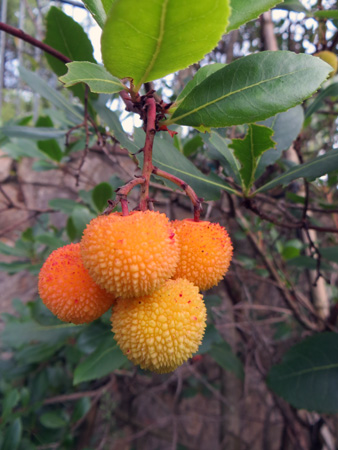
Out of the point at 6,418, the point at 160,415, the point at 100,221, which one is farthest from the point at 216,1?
the point at 160,415

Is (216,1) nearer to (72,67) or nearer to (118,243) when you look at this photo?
(72,67)

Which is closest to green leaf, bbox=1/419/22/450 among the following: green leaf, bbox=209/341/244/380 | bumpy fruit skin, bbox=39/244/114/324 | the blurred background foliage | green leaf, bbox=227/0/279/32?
the blurred background foliage

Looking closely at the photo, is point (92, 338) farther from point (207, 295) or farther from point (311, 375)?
point (311, 375)

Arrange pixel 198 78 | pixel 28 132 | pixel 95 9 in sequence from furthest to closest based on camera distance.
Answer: pixel 28 132
pixel 198 78
pixel 95 9

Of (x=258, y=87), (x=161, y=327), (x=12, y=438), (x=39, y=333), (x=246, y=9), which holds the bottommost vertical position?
(x=12, y=438)

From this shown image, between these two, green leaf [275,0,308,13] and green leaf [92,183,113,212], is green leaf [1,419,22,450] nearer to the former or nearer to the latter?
green leaf [92,183,113,212]

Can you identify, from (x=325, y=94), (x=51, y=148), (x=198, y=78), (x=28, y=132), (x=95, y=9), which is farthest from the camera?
(x=51, y=148)

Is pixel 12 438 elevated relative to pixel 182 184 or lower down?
lower down

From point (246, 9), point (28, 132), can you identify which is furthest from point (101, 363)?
point (246, 9)

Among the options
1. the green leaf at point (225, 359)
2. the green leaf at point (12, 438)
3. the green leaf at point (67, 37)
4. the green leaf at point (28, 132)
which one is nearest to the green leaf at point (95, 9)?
the green leaf at point (67, 37)
